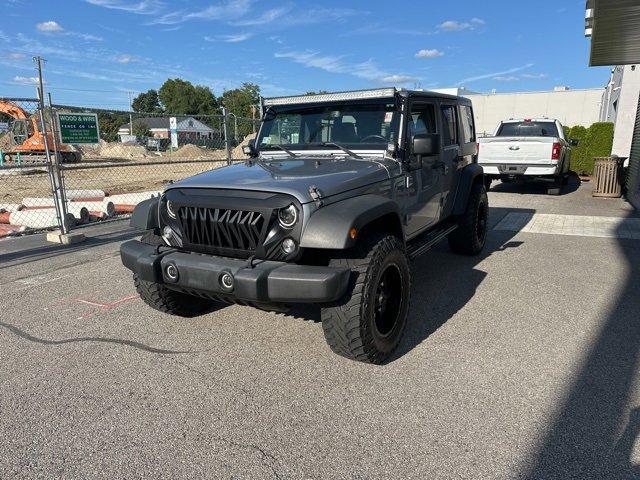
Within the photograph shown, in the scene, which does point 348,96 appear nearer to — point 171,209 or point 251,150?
point 251,150

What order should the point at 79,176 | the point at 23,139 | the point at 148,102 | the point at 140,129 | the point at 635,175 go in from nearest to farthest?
1. the point at 635,175
2. the point at 79,176
3. the point at 23,139
4. the point at 140,129
5. the point at 148,102

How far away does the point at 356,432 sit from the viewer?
8.61 feet

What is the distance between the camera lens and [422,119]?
469 cm

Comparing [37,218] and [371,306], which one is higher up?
[371,306]

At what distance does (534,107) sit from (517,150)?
98.0ft

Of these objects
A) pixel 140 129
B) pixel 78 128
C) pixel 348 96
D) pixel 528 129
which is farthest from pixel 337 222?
pixel 140 129

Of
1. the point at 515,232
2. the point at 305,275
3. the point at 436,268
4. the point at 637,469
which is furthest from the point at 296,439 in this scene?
the point at 515,232

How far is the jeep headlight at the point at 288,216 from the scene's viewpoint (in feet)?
9.90

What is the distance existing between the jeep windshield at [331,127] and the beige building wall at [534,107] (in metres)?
35.4

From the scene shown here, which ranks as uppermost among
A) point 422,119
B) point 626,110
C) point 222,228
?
point 626,110

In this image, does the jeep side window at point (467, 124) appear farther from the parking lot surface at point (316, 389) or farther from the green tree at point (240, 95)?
the green tree at point (240, 95)

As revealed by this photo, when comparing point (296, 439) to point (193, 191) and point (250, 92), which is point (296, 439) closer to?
point (193, 191)

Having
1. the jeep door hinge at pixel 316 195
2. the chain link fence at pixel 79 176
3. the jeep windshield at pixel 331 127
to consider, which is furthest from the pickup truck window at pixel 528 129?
the jeep door hinge at pixel 316 195

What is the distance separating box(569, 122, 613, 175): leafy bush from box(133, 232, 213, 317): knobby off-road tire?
15803 millimetres
